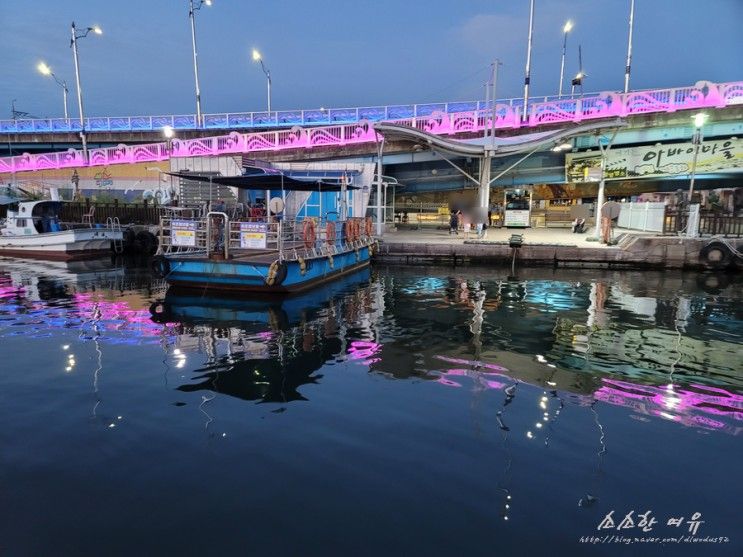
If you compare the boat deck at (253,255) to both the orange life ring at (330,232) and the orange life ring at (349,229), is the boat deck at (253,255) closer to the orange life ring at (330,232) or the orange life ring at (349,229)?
the orange life ring at (330,232)

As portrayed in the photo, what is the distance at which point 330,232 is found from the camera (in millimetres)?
18359

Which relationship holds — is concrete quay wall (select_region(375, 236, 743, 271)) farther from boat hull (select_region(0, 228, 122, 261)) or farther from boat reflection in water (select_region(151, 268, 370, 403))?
boat hull (select_region(0, 228, 122, 261))

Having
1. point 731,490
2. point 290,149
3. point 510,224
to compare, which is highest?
point 290,149

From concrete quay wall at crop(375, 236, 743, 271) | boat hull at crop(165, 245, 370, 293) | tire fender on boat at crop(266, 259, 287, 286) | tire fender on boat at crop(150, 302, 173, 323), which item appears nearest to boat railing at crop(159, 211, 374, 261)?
tire fender on boat at crop(266, 259, 287, 286)

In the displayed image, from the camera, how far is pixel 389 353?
9484 millimetres

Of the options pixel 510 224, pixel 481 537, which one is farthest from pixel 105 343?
pixel 510 224

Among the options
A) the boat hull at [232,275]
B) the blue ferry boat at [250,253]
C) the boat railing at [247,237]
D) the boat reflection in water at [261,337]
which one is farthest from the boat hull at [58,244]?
the boat hull at [232,275]

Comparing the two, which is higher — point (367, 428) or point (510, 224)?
point (510, 224)

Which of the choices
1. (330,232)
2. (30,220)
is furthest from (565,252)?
(30,220)

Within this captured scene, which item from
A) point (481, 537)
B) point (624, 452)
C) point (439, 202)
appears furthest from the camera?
point (439, 202)

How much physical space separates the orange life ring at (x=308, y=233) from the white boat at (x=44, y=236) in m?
16.1

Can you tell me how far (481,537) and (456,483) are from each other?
0.79 m

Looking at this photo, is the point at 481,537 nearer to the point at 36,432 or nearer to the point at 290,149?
the point at 36,432

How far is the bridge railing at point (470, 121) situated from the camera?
2712cm
